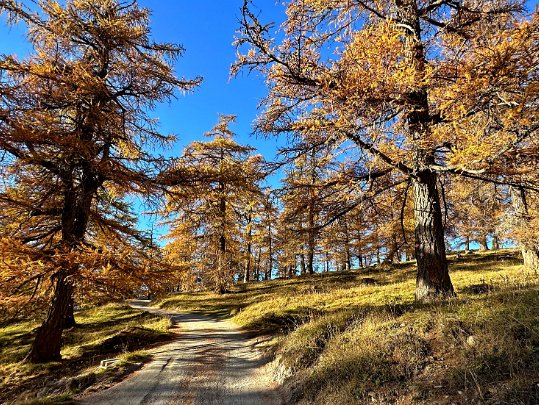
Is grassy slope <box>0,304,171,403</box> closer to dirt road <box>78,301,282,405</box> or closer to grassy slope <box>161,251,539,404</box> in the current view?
dirt road <box>78,301,282,405</box>

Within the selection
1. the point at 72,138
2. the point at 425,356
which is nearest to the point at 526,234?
A: the point at 425,356

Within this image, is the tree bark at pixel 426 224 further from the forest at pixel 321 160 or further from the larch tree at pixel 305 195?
the larch tree at pixel 305 195

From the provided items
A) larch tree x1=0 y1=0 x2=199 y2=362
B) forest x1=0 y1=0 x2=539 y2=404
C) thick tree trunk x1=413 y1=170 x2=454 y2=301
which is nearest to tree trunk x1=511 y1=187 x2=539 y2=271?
forest x1=0 y1=0 x2=539 y2=404

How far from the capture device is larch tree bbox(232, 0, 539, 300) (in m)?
4.68

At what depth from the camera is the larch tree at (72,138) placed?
725 centimetres

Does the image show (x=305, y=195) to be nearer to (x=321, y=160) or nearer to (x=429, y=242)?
(x=321, y=160)

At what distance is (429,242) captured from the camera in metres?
7.63

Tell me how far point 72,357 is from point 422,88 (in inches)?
453

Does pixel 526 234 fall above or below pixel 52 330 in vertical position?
above

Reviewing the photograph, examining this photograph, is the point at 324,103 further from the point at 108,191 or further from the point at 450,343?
the point at 108,191

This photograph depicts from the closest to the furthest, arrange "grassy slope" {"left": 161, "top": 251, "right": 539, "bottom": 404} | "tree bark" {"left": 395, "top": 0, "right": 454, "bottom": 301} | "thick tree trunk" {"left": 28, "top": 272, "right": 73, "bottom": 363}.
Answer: "grassy slope" {"left": 161, "top": 251, "right": 539, "bottom": 404} → "tree bark" {"left": 395, "top": 0, "right": 454, "bottom": 301} → "thick tree trunk" {"left": 28, "top": 272, "right": 73, "bottom": 363}

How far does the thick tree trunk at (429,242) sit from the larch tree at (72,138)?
21.0ft

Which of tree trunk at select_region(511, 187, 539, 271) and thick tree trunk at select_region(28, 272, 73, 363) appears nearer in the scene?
A: thick tree trunk at select_region(28, 272, 73, 363)

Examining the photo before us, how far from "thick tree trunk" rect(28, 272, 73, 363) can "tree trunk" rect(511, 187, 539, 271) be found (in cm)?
1478
